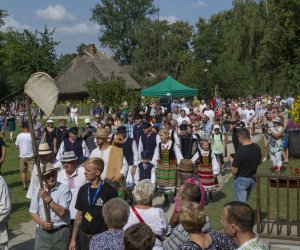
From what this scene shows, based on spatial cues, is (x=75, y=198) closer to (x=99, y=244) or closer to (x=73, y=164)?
(x=73, y=164)

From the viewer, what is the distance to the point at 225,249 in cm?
393

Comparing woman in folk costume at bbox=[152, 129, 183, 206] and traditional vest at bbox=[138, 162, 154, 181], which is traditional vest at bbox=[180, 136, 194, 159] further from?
traditional vest at bbox=[138, 162, 154, 181]

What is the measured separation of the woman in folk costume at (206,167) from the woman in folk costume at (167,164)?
0.60 m

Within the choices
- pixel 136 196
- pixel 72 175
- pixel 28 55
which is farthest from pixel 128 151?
pixel 28 55

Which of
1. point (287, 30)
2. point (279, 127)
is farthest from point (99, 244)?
point (287, 30)

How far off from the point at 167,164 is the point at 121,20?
63240 mm

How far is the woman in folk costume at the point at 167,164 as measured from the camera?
9914 mm

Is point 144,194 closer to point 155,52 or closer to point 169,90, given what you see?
point 169,90

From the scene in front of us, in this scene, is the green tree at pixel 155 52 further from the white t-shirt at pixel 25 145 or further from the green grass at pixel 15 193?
the white t-shirt at pixel 25 145

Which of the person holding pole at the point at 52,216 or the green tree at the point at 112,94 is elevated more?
the green tree at the point at 112,94

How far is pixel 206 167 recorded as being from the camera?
33.8 ft

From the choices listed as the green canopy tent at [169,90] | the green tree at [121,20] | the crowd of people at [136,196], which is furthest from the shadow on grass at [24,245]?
the green tree at [121,20]

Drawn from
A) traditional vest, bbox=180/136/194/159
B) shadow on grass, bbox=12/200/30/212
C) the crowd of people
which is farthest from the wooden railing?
shadow on grass, bbox=12/200/30/212

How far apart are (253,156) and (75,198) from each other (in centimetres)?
310
